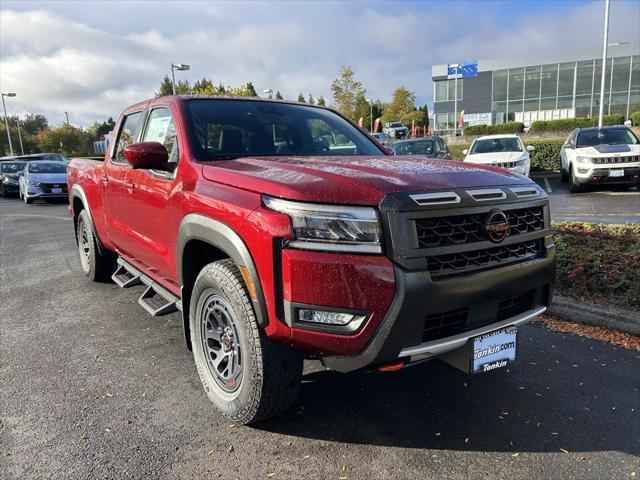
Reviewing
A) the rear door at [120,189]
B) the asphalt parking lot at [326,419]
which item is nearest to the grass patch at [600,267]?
the asphalt parking lot at [326,419]

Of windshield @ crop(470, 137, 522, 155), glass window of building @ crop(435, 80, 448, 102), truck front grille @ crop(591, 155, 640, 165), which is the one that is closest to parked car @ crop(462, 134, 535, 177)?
windshield @ crop(470, 137, 522, 155)

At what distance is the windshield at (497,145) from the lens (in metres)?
13.9

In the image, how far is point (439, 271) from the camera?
7.47 feet

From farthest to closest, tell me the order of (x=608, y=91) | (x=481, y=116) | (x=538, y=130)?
(x=481, y=116)
(x=608, y=91)
(x=538, y=130)

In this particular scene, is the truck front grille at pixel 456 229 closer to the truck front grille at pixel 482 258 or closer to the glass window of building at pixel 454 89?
the truck front grille at pixel 482 258

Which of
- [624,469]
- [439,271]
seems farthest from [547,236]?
[624,469]

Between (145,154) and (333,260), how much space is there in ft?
5.29

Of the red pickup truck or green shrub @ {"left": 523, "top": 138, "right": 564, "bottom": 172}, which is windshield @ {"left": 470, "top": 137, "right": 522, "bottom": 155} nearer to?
green shrub @ {"left": 523, "top": 138, "right": 564, "bottom": 172}

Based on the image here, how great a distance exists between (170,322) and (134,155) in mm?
1887

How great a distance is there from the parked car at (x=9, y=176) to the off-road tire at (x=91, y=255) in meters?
16.1

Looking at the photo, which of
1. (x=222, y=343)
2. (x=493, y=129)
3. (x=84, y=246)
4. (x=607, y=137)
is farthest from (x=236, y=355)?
(x=493, y=129)

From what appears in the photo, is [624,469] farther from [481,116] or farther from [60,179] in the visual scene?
[481,116]

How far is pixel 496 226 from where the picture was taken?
8.01ft

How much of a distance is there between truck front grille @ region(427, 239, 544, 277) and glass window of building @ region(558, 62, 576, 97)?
160 feet
